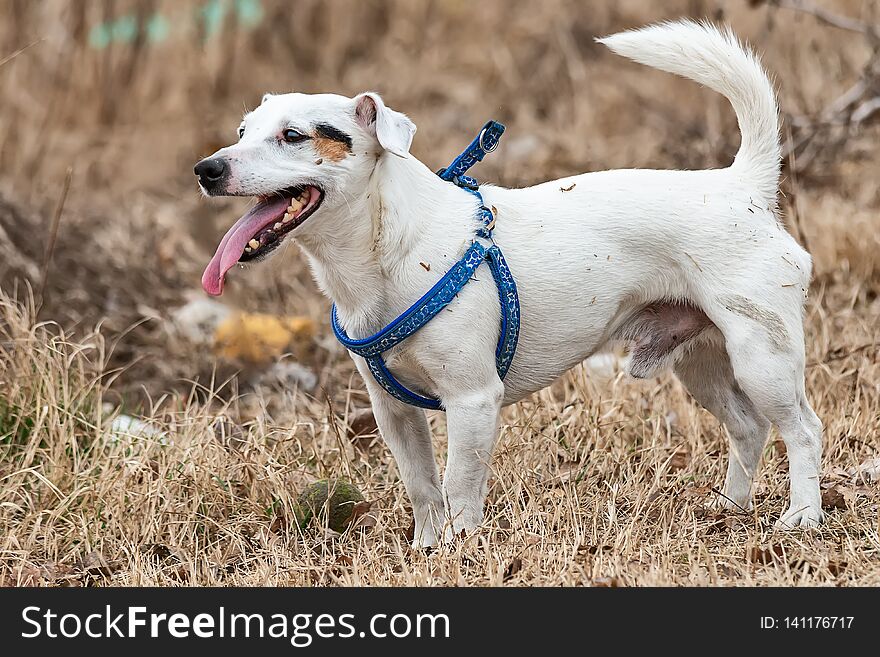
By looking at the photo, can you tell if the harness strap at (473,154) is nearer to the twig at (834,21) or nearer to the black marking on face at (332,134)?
the black marking on face at (332,134)

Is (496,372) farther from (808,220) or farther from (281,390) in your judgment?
(808,220)

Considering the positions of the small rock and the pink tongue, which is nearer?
the pink tongue

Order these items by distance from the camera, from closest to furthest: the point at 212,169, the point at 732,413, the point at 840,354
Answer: the point at 212,169 → the point at 732,413 → the point at 840,354

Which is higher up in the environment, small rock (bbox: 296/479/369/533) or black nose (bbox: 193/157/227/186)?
black nose (bbox: 193/157/227/186)

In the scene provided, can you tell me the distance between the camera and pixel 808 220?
619 cm

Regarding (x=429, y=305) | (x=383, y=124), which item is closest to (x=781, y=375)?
(x=429, y=305)

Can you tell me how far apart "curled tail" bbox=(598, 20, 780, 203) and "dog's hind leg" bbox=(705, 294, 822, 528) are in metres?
0.40

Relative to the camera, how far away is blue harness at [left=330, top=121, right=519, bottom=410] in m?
3.41

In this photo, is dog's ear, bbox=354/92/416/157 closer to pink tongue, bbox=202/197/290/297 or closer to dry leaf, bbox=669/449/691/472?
pink tongue, bbox=202/197/290/297

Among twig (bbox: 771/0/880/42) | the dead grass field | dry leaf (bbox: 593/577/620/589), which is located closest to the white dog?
the dead grass field

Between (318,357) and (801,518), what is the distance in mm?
2445

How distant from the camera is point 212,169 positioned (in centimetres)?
325

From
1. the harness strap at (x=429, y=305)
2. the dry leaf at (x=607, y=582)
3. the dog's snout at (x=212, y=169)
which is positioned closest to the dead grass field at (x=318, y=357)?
the dry leaf at (x=607, y=582)

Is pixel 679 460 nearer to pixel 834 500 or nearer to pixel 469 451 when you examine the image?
pixel 834 500
